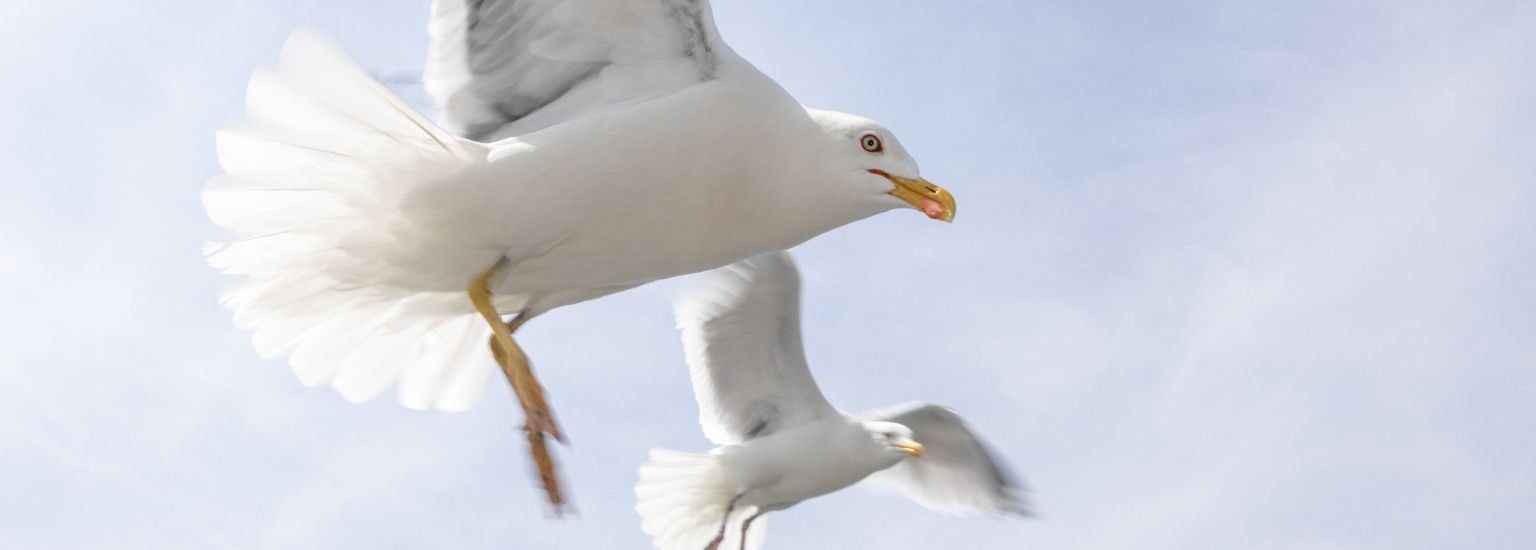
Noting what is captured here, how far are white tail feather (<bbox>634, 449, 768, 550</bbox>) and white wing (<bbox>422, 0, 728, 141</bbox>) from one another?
469cm

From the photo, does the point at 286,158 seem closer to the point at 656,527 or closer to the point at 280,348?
the point at 280,348

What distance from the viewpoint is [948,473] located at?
400 inches

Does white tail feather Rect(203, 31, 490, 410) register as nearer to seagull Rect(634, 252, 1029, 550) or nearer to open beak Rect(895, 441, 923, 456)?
seagull Rect(634, 252, 1029, 550)

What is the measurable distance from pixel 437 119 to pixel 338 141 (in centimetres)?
53

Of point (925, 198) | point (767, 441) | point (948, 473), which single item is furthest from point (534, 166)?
point (948, 473)

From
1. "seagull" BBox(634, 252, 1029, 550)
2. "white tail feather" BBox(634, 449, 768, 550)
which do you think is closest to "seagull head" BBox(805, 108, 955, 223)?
"seagull" BBox(634, 252, 1029, 550)

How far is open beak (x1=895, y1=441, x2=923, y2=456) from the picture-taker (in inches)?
Result: 372

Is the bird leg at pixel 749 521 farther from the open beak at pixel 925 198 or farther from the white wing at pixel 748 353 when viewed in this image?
the open beak at pixel 925 198

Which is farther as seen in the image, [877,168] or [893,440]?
[893,440]

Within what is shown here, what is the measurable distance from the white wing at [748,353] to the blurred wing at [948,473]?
511mm

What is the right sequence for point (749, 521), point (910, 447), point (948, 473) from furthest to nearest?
point (948, 473) → point (749, 521) → point (910, 447)

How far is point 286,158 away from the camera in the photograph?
4828mm

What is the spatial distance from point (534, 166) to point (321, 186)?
609 millimetres

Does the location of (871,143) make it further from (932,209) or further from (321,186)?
(321,186)
